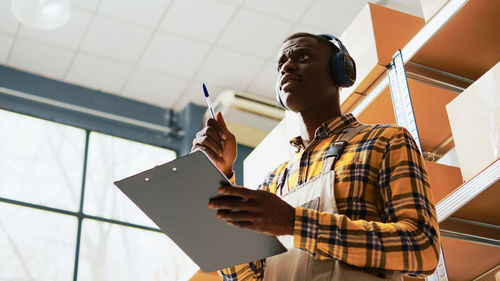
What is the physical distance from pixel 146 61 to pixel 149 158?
3.04ft

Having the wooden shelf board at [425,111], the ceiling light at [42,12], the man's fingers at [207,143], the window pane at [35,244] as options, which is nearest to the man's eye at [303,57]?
the man's fingers at [207,143]

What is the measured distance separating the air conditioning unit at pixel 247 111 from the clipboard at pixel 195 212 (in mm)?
4525

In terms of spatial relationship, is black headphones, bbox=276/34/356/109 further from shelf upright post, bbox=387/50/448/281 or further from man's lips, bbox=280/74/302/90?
shelf upright post, bbox=387/50/448/281

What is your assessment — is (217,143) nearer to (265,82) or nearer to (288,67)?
(288,67)

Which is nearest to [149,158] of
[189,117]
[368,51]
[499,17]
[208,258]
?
[189,117]

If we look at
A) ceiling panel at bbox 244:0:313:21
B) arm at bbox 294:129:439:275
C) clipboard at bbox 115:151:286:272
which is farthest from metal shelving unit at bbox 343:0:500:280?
ceiling panel at bbox 244:0:313:21

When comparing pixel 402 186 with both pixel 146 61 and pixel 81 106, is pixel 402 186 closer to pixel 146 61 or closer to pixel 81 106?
pixel 146 61

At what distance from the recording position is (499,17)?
226 cm

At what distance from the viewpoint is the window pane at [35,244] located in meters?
5.11

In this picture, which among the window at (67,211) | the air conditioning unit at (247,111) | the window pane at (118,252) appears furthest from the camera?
the air conditioning unit at (247,111)

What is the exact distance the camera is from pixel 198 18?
522cm

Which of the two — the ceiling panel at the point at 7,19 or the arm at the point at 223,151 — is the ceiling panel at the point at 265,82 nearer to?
the ceiling panel at the point at 7,19

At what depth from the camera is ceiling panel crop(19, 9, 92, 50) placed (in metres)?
5.24

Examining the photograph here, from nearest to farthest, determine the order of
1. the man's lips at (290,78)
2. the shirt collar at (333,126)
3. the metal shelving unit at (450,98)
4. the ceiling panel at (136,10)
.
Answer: the shirt collar at (333,126) < the man's lips at (290,78) < the metal shelving unit at (450,98) < the ceiling panel at (136,10)
